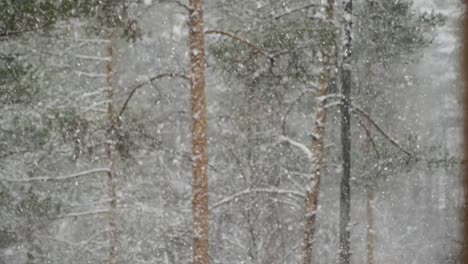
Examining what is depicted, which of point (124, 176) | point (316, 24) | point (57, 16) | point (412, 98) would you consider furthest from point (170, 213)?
point (412, 98)

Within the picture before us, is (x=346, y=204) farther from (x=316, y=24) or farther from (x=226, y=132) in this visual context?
(x=226, y=132)

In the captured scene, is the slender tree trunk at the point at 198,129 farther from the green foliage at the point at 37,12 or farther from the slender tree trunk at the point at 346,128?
the slender tree trunk at the point at 346,128

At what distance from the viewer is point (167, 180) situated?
16672mm

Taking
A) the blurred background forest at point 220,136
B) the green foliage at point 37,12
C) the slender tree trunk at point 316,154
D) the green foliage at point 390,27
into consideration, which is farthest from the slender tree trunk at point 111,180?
the green foliage at point 390,27

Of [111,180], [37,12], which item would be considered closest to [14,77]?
[37,12]

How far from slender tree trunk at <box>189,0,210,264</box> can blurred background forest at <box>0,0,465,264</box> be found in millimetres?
67

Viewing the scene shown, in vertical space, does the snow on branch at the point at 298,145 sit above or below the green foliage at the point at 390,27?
below

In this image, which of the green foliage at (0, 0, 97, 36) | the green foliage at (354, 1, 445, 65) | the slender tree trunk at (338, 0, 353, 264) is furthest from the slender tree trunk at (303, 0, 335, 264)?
the green foliage at (0, 0, 97, 36)

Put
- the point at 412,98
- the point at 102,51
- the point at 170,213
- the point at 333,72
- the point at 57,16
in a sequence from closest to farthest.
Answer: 1. the point at 57,16
2. the point at 333,72
3. the point at 170,213
4. the point at 102,51
5. the point at 412,98

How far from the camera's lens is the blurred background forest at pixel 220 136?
29.5ft

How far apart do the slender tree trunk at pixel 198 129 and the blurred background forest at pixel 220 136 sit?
0.07 metres

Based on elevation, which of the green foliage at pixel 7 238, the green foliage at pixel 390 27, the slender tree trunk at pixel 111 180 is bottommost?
the green foliage at pixel 7 238

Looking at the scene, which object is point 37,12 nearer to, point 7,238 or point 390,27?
point 390,27

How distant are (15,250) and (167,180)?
376 centimetres
